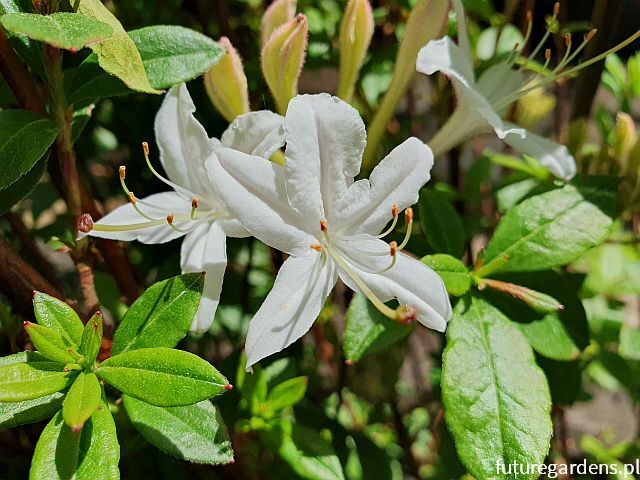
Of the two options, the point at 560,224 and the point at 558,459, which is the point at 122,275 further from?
the point at 558,459

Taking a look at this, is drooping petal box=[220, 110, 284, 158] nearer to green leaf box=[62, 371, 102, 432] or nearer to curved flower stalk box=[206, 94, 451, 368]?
curved flower stalk box=[206, 94, 451, 368]

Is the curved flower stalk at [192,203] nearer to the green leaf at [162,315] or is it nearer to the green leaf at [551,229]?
the green leaf at [162,315]

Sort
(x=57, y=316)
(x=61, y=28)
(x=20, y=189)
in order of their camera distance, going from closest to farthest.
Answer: (x=61, y=28), (x=57, y=316), (x=20, y=189)

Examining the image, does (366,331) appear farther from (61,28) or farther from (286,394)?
(61,28)

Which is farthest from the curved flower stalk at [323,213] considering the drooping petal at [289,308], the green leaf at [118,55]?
the green leaf at [118,55]

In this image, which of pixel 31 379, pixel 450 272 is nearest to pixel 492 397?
pixel 450 272

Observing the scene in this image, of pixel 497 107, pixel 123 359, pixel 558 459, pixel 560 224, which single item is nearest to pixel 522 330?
pixel 560 224
